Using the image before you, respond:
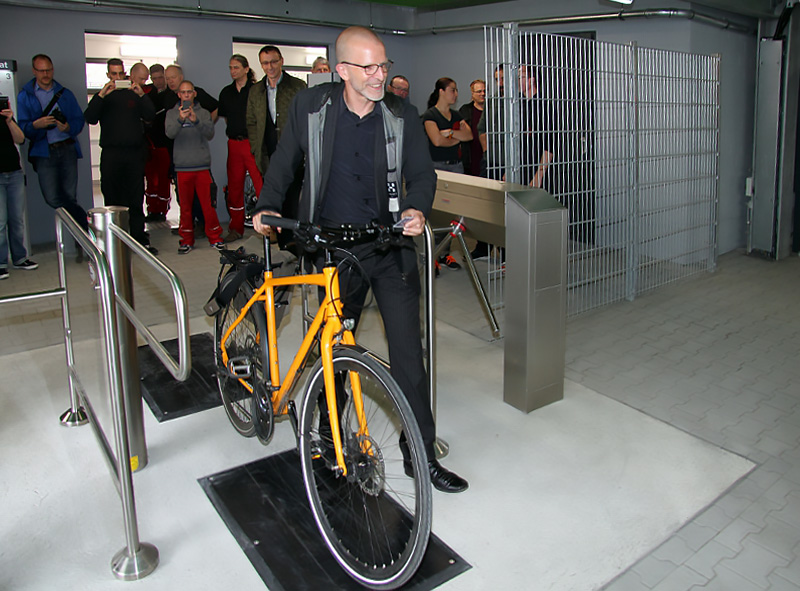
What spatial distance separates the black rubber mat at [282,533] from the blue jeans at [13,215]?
14.0ft

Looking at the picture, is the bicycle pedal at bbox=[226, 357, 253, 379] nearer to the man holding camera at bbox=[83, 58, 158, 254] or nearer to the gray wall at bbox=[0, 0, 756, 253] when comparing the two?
the man holding camera at bbox=[83, 58, 158, 254]

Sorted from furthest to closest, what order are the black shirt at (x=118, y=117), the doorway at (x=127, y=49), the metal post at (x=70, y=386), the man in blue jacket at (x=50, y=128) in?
1. the doorway at (x=127, y=49)
2. the black shirt at (x=118, y=117)
3. the man in blue jacket at (x=50, y=128)
4. the metal post at (x=70, y=386)

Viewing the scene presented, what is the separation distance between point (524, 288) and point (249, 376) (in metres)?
1.30

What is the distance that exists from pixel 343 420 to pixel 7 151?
5.03 m

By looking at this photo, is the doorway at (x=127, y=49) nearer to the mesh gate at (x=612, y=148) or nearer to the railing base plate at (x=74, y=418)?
the mesh gate at (x=612, y=148)

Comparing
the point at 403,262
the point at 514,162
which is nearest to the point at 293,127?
the point at 403,262

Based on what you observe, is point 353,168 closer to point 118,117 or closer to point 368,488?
point 368,488

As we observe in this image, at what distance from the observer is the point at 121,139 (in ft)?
21.1

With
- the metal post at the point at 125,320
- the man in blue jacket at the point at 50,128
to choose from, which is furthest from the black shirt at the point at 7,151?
the metal post at the point at 125,320

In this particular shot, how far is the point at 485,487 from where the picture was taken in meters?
2.84

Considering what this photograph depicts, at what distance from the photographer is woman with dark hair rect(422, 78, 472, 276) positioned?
6.26 m

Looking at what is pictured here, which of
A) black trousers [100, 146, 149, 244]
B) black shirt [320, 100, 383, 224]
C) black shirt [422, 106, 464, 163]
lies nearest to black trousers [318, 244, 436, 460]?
black shirt [320, 100, 383, 224]

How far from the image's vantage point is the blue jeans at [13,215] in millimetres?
6086

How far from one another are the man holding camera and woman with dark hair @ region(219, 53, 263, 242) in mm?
841
